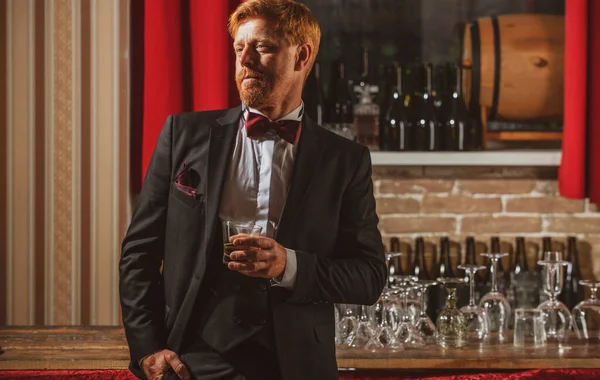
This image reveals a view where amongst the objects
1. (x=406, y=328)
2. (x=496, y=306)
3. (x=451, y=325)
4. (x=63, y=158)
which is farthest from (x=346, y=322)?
(x=63, y=158)

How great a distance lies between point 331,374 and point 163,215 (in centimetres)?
47

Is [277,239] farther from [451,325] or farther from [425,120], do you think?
[425,120]

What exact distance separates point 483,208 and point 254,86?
5.53 feet

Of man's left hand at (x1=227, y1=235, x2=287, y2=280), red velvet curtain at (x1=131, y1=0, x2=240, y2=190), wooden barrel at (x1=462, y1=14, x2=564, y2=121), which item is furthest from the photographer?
wooden barrel at (x1=462, y1=14, x2=564, y2=121)

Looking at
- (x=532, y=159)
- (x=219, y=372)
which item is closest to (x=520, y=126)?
(x=532, y=159)

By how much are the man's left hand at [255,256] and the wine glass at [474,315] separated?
3.73ft

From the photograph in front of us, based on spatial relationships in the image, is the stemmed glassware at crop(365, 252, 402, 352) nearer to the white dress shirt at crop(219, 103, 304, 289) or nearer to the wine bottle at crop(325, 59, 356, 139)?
the wine bottle at crop(325, 59, 356, 139)

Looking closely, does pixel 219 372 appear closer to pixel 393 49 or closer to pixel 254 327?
pixel 254 327

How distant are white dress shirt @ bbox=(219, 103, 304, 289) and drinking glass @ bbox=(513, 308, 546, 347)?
1.19 meters

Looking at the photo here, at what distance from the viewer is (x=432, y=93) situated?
3.06 meters

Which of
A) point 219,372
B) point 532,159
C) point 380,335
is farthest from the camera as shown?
point 532,159

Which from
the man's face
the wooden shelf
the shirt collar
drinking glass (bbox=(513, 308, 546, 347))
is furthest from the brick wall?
the man's face

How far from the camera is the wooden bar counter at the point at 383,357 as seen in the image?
7.76ft

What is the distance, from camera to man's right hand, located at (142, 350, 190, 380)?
1623mm
